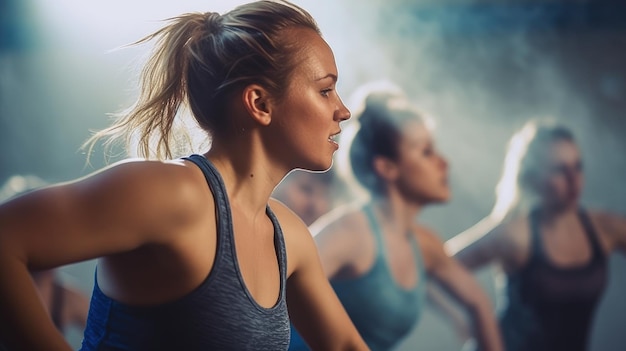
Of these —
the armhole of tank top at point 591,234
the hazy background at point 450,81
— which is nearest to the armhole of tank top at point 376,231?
the armhole of tank top at point 591,234

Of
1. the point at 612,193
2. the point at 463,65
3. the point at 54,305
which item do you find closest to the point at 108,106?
the point at 54,305

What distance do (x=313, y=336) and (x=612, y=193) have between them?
4.18m

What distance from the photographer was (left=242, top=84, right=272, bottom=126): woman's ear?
115 centimetres

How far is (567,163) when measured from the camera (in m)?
3.72

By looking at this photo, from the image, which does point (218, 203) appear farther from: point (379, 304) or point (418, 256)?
point (418, 256)

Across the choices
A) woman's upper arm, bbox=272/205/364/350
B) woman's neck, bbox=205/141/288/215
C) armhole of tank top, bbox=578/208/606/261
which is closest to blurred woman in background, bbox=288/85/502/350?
armhole of tank top, bbox=578/208/606/261

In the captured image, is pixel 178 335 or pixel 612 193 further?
pixel 612 193

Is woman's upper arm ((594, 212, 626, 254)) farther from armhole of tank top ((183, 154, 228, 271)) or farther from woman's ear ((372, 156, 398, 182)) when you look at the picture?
armhole of tank top ((183, 154, 228, 271))

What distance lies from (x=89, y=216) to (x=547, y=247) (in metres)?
2.90

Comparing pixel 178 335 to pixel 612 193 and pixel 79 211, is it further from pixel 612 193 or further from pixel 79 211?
pixel 612 193

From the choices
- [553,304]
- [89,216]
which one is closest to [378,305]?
[553,304]

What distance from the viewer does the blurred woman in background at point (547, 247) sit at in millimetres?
3279

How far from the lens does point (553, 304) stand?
324cm

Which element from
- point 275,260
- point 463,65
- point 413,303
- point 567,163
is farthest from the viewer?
point 463,65
